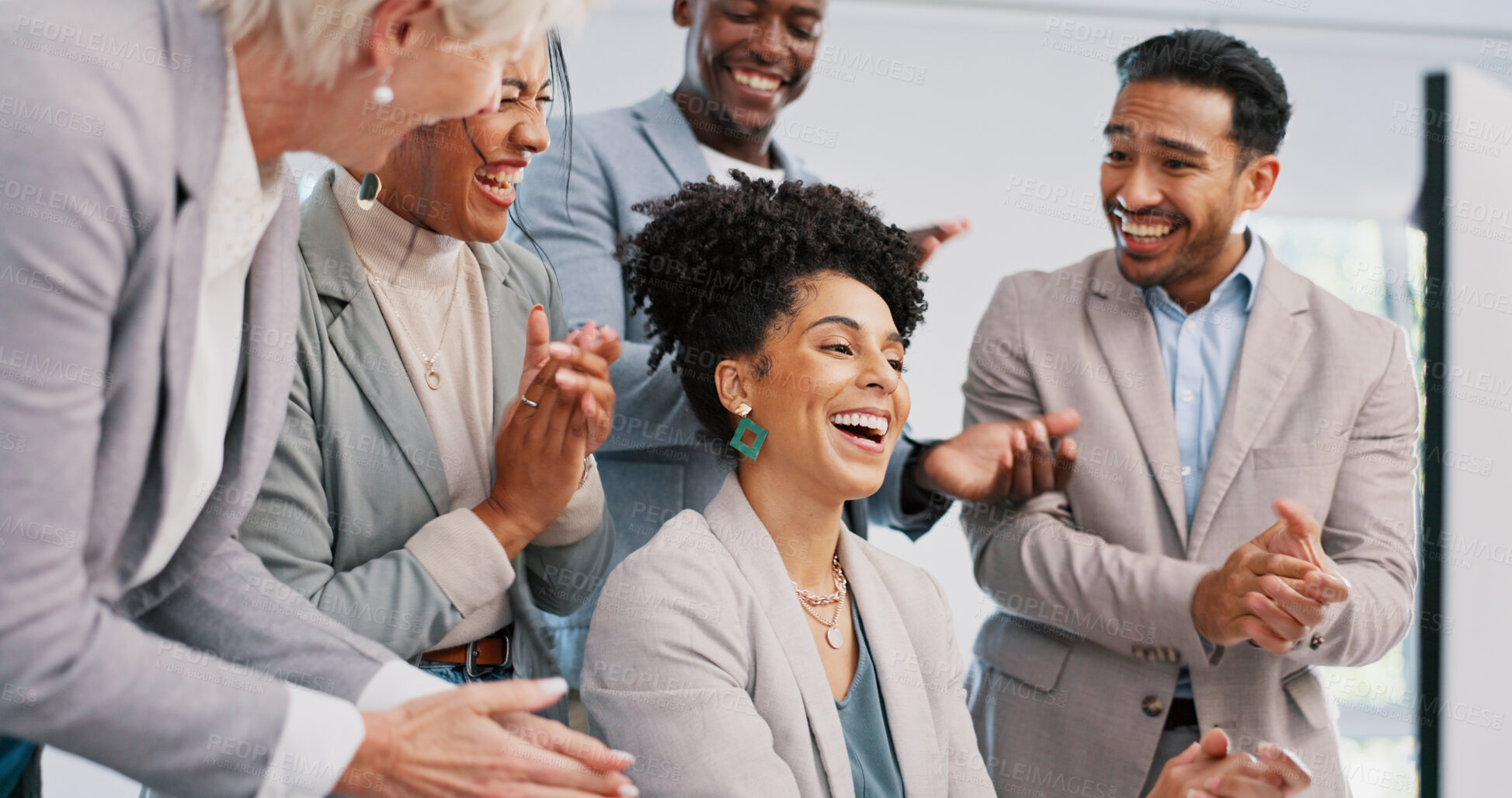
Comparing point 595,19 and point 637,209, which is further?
point 595,19

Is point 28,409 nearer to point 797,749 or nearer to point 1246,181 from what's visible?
point 797,749

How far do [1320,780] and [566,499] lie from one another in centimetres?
152

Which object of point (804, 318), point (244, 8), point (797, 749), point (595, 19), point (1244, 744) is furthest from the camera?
point (595, 19)

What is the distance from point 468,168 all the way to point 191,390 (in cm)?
70

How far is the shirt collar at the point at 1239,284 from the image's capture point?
2.35m

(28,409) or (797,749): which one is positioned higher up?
(28,409)

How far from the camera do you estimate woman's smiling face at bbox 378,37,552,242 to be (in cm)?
171

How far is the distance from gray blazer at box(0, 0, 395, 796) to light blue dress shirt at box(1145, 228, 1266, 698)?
5.89 feet

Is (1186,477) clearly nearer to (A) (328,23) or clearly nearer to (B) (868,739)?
(B) (868,739)

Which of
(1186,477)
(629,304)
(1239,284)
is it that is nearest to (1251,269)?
(1239,284)

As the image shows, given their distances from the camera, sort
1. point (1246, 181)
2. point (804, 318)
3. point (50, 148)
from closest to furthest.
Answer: point (50, 148), point (804, 318), point (1246, 181)

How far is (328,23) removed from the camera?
3.45 ft

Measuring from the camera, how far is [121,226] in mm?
961

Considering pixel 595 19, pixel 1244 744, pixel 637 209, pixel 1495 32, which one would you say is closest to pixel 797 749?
pixel 1244 744
